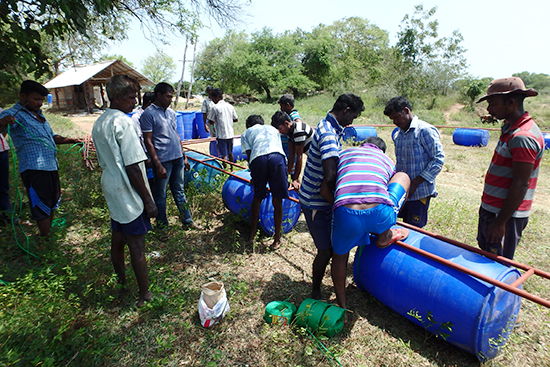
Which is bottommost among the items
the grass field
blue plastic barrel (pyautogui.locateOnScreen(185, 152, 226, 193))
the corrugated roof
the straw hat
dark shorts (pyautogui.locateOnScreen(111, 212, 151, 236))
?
the grass field

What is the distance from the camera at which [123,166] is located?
2.52 metres

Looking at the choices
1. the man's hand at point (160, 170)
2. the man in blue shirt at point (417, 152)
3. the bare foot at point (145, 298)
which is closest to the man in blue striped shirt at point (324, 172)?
the man in blue shirt at point (417, 152)

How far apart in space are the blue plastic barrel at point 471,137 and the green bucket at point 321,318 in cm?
1170

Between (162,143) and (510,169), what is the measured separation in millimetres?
3631

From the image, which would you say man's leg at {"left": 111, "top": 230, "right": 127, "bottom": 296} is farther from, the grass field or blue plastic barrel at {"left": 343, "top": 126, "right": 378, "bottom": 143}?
blue plastic barrel at {"left": 343, "top": 126, "right": 378, "bottom": 143}

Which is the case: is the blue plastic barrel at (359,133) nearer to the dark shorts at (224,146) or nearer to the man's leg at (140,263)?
the dark shorts at (224,146)

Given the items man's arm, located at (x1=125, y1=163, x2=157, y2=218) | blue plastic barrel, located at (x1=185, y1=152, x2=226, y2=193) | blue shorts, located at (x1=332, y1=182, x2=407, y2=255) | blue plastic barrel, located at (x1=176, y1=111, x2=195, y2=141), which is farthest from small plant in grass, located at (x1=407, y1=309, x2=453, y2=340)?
blue plastic barrel, located at (x1=176, y1=111, x2=195, y2=141)

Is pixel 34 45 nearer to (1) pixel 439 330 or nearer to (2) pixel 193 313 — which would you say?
(2) pixel 193 313

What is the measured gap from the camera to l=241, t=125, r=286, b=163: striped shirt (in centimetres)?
378

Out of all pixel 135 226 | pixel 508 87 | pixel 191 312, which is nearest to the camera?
pixel 508 87

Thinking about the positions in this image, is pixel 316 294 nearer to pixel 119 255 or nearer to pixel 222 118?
pixel 119 255

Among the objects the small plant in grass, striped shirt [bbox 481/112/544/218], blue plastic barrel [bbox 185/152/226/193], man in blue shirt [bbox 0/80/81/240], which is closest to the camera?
striped shirt [bbox 481/112/544/218]

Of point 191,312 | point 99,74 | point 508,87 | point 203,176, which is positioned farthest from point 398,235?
point 99,74

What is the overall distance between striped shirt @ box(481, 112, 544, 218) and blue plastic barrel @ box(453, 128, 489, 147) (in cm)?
1078
